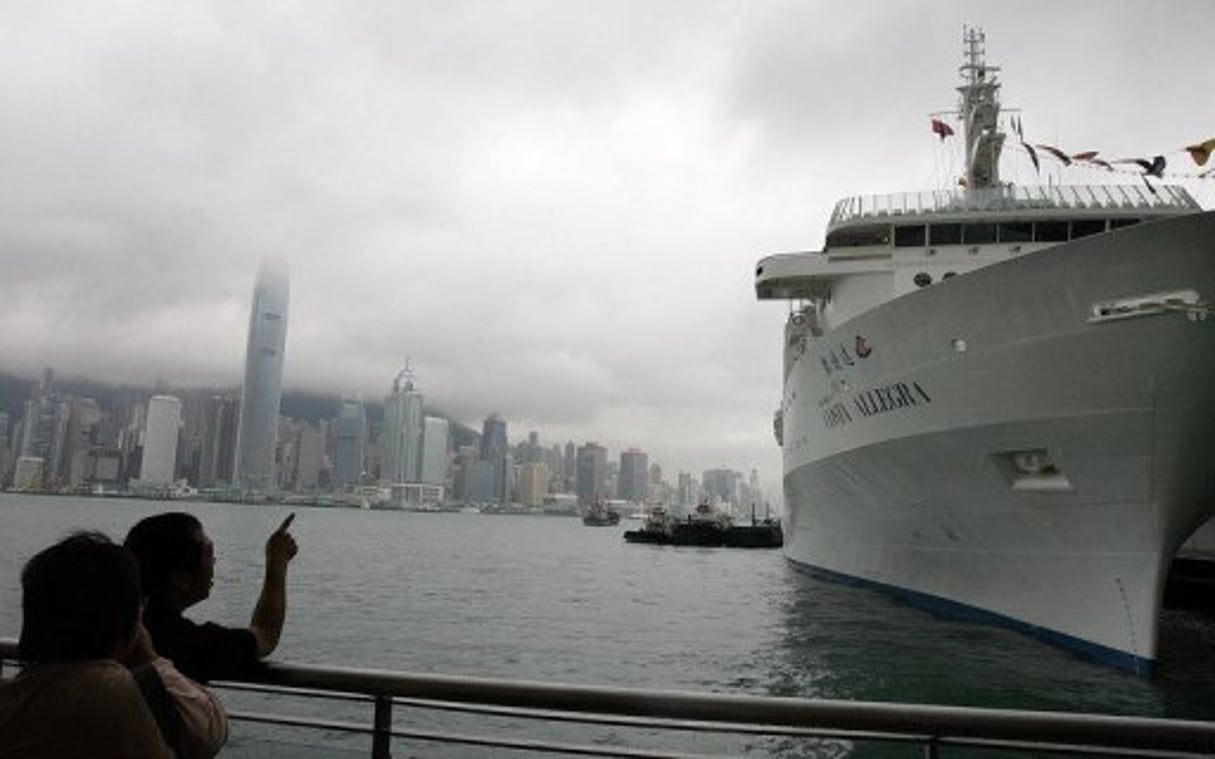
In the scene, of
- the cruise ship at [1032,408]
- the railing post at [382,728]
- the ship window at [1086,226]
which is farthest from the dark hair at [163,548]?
the ship window at [1086,226]

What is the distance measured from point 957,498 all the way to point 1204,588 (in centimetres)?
1253

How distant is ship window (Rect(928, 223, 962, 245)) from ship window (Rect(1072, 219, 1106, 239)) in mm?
2084

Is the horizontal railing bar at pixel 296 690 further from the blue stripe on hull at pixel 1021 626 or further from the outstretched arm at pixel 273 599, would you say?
the blue stripe on hull at pixel 1021 626

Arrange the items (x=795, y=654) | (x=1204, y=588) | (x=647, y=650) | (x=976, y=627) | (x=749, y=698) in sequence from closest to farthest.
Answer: (x=749, y=698), (x=976, y=627), (x=795, y=654), (x=647, y=650), (x=1204, y=588)

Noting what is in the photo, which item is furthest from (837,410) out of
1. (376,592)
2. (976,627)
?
(376,592)

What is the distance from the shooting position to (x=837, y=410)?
16031mm

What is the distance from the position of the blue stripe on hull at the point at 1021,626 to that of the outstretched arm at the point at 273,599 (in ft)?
39.8

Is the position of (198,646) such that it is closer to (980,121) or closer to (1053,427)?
(1053,427)

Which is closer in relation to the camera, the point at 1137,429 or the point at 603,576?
the point at 1137,429

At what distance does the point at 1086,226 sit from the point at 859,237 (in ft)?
13.3

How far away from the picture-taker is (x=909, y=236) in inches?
680

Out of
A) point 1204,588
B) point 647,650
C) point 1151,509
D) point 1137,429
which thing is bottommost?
point 647,650

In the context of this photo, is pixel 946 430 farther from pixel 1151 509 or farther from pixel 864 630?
pixel 864 630

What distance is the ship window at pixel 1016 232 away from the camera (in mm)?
16812
